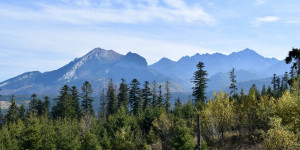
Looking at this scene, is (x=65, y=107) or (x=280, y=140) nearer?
(x=280, y=140)

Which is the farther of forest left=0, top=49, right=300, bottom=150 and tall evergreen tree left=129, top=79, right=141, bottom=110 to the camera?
tall evergreen tree left=129, top=79, right=141, bottom=110

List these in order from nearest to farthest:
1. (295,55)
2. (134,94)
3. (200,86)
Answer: (295,55), (200,86), (134,94)

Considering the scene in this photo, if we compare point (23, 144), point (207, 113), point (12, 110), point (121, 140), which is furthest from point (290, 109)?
point (12, 110)

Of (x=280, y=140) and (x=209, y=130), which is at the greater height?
(x=280, y=140)

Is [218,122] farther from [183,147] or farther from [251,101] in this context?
[251,101]

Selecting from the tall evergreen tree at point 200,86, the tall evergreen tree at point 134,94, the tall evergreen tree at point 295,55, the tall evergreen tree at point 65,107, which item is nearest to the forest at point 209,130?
the tall evergreen tree at point 295,55

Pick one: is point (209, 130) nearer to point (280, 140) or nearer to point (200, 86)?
point (280, 140)

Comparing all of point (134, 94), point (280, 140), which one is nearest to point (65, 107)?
point (134, 94)

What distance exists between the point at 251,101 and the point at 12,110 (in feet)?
221

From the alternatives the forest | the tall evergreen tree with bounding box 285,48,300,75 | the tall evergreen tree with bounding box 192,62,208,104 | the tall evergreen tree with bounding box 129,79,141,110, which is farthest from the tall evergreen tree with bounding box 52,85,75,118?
the tall evergreen tree with bounding box 285,48,300,75

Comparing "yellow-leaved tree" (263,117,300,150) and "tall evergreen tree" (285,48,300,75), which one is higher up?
"tall evergreen tree" (285,48,300,75)

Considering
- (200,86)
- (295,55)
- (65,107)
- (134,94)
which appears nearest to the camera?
(295,55)

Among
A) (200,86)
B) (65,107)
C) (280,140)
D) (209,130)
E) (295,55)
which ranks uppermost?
(295,55)

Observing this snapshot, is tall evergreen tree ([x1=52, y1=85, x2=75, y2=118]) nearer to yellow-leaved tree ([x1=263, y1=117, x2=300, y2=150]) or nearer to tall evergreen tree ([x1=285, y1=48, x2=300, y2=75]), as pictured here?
tall evergreen tree ([x1=285, y1=48, x2=300, y2=75])
